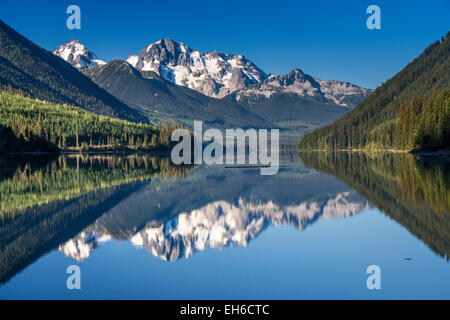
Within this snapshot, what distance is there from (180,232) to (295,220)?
24.6 ft

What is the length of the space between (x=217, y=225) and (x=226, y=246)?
13.7 feet

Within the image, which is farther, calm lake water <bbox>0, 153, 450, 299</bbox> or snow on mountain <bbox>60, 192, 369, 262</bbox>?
snow on mountain <bbox>60, 192, 369, 262</bbox>

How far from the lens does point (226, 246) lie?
62.3ft

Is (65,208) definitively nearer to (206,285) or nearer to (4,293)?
(4,293)

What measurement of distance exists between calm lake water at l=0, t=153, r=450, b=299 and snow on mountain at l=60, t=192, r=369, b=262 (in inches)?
3.0

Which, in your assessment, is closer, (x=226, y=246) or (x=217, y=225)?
(x=226, y=246)

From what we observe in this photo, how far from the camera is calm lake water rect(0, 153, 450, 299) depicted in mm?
13375

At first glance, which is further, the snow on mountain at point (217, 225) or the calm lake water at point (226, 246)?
the snow on mountain at point (217, 225)

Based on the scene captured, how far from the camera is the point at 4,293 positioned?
12.8m

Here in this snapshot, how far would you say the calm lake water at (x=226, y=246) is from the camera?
1338cm

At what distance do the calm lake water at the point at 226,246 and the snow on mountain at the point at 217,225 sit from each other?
0.08 meters

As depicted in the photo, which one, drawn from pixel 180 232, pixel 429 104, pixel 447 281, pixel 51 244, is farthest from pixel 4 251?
pixel 429 104

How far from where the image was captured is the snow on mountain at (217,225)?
1856 cm

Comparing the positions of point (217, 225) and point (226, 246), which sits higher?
point (217, 225)
